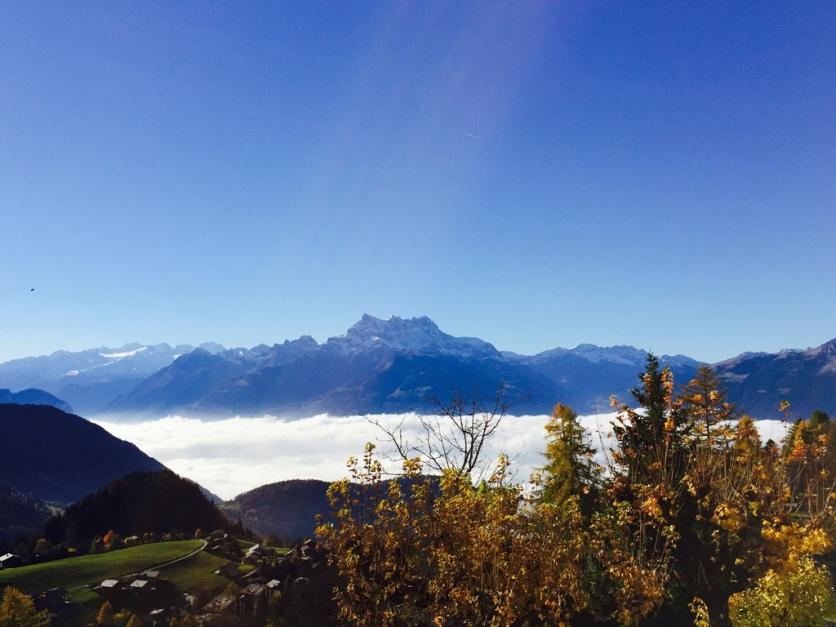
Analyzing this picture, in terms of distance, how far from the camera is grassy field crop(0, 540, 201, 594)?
1713 inches

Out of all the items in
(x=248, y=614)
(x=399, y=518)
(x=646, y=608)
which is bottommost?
(x=248, y=614)

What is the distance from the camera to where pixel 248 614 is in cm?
3344

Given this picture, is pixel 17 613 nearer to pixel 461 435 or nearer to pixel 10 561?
pixel 461 435

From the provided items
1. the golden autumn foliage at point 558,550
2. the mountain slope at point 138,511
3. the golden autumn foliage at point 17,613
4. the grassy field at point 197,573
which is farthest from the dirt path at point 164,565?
the mountain slope at point 138,511

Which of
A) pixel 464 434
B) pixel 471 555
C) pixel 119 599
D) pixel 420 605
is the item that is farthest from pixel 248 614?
pixel 471 555

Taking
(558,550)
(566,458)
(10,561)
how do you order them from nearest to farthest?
(558,550), (10,561), (566,458)

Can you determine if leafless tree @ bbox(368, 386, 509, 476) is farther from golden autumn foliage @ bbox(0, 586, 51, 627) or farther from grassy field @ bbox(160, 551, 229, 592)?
grassy field @ bbox(160, 551, 229, 592)

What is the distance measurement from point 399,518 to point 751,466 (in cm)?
2044

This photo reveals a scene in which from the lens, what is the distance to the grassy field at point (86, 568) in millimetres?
43506

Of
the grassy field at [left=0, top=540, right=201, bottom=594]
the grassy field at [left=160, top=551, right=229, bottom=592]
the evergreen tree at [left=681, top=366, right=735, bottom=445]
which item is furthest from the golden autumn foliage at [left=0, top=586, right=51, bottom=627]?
the evergreen tree at [left=681, top=366, right=735, bottom=445]

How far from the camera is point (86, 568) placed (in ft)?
154

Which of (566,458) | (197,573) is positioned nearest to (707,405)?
(566,458)

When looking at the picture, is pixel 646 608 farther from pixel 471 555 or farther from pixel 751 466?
pixel 751 466

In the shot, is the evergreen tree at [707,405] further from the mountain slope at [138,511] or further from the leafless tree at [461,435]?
the mountain slope at [138,511]
